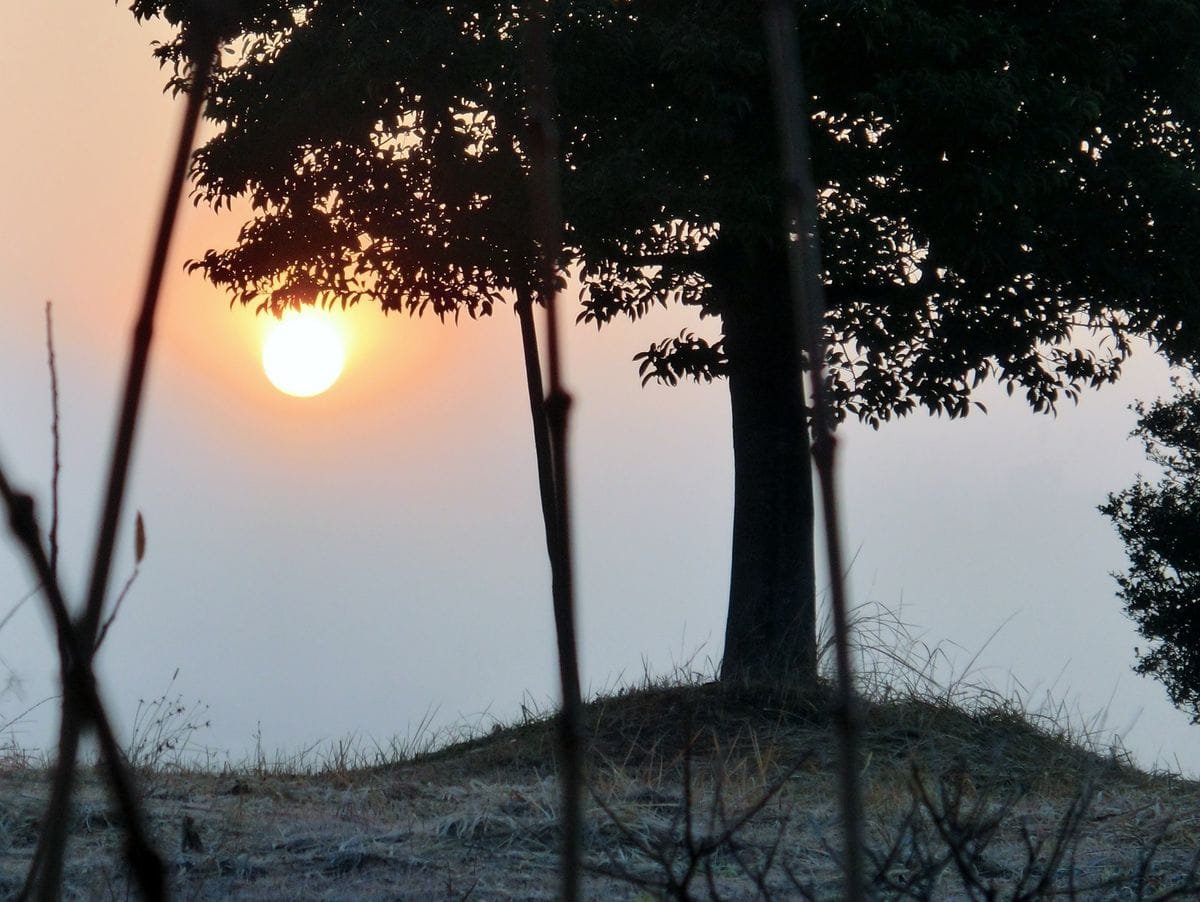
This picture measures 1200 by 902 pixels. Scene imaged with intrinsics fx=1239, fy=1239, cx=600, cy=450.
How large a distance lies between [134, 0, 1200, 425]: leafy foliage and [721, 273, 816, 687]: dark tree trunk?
25 centimetres

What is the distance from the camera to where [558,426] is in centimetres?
82

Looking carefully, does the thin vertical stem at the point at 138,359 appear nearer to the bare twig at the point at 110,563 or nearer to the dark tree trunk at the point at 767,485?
the bare twig at the point at 110,563

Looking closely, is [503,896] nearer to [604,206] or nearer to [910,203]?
[604,206]

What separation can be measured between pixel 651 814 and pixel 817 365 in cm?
414

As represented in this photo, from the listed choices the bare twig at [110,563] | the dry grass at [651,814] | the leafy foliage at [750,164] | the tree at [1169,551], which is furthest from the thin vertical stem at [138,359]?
the tree at [1169,551]

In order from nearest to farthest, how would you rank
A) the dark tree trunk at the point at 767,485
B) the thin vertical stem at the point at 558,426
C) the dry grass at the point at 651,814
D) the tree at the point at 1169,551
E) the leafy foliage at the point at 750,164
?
the thin vertical stem at the point at 558,426 → the dry grass at the point at 651,814 → the leafy foliage at the point at 750,164 → the dark tree trunk at the point at 767,485 → the tree at the point at 1169,551

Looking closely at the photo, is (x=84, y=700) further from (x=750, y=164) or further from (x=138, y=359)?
(x=750, y=164)

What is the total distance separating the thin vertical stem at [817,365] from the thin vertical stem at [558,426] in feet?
0.50

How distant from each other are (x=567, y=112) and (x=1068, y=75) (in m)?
3.30

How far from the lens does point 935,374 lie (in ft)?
28.7

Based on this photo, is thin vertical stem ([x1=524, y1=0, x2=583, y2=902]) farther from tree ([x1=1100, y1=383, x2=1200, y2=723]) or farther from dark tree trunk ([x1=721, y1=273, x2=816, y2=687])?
tree ([x1=1100, y1=383, x2=1200, y2=723])

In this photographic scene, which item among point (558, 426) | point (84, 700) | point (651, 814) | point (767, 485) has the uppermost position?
point (767, 485)

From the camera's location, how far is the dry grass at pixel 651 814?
3838mm

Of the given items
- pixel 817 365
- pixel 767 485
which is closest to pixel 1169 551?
pixel 767 485
